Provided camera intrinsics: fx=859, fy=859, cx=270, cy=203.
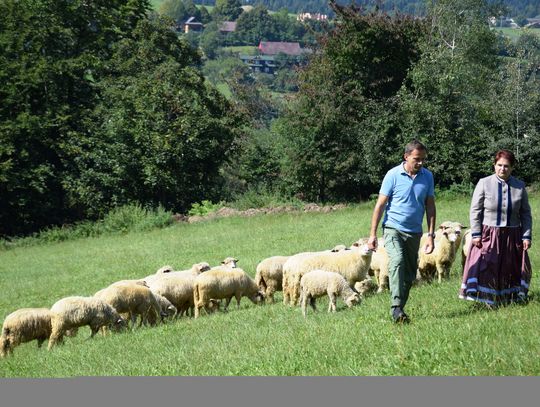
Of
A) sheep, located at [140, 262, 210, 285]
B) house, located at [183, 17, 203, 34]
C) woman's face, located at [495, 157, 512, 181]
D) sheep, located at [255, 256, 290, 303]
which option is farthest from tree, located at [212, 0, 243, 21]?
woman's face, located at [495, 157, 512, 181]

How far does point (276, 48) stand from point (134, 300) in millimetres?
153315

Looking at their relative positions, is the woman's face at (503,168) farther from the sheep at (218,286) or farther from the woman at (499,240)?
the sheep at (218,286)

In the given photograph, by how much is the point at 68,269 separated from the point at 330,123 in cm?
1661

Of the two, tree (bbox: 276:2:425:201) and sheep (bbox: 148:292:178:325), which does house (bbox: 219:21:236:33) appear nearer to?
tree (bbox: 276:2:425:201)

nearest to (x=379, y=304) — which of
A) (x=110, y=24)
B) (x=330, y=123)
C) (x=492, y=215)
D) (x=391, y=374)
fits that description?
(x=492, y=215)

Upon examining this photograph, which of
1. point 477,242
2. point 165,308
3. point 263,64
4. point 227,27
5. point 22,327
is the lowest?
point 165,308

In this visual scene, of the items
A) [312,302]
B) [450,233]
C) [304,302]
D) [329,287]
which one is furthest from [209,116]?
[304,302]

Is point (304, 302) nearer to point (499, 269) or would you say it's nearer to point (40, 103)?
point (499, 269)

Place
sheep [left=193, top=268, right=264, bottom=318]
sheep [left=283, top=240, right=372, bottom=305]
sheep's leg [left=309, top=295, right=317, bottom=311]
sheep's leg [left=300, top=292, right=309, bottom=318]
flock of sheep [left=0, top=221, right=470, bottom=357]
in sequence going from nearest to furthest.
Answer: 1. sheep's leg [left=300, top=292, right=309, bottom=318]
2. sheep's leg [left=309, top=295, right=317, bottom=311]
3. flock of sheep [left=0, top=221, right=470, bottom=357]
4. sheep [left=283, top=240, right=372, bottom=305]
5. sheep [left=193, top=268, right=264, bottom=318]

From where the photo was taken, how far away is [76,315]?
581 inches

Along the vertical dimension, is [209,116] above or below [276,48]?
below

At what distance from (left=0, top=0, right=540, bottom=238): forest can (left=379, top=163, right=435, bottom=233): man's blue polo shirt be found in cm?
2801

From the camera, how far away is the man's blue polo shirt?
1103cm

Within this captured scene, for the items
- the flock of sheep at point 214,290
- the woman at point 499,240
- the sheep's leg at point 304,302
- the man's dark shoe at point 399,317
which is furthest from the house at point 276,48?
the man's dark shoe at point 399,317
